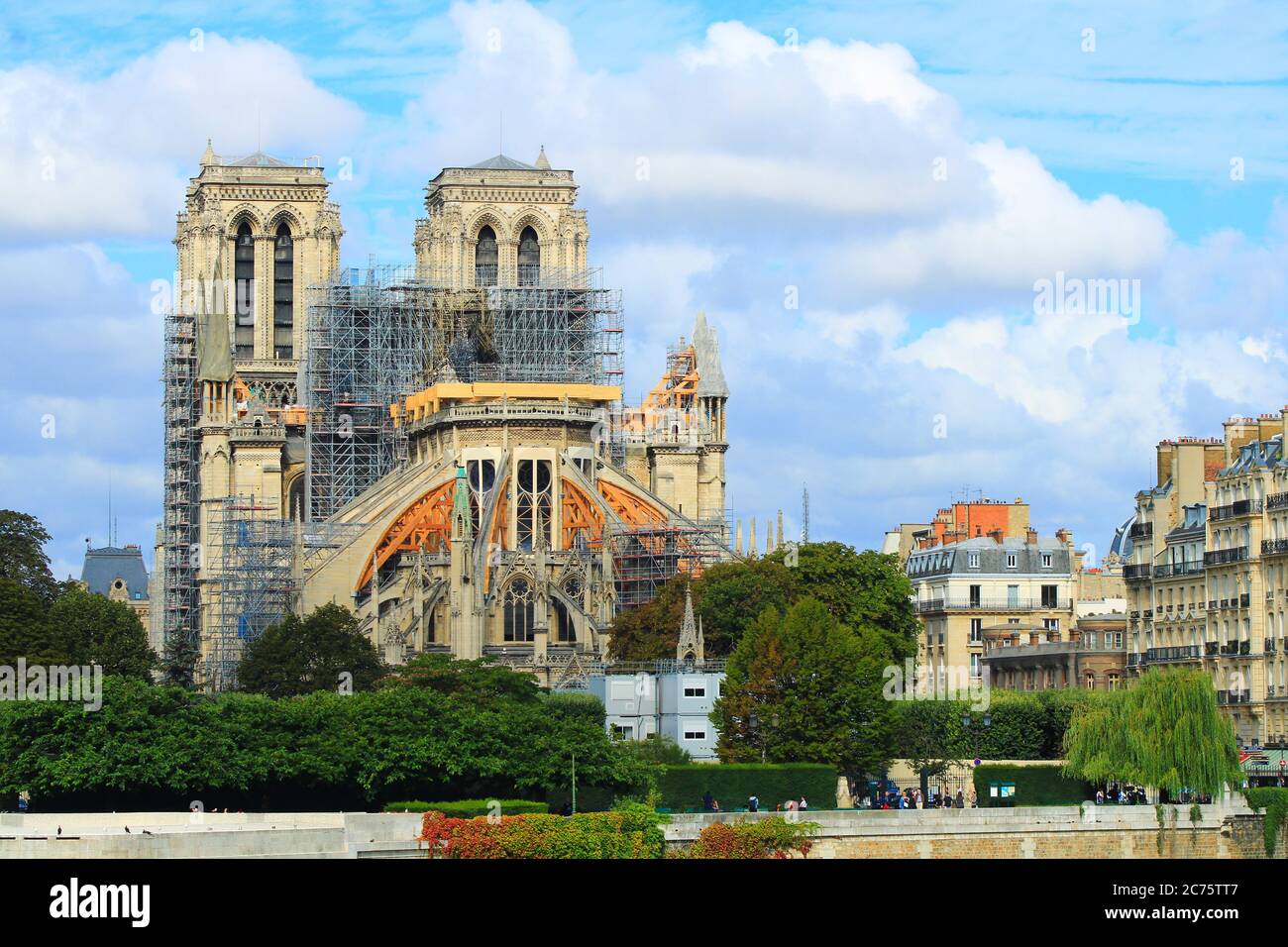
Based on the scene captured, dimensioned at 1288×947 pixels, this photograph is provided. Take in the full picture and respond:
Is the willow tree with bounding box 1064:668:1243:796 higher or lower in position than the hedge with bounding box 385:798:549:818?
higher

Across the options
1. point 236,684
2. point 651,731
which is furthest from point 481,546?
point 651,731

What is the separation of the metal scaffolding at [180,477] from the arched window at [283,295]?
524 centimetres

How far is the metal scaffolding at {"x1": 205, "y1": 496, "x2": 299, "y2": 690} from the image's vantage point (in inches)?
4624

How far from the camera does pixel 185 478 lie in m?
140

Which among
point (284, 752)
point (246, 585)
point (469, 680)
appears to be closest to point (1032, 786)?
point (469, 680)

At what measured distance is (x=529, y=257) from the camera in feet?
459

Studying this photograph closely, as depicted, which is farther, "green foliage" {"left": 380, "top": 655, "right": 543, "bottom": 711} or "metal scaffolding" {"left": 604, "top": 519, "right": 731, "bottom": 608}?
"metal scaffolding" {"left": 604, "top": 519, "right": 731, "bottom": 608}

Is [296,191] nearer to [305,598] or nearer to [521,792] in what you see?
[305,598]

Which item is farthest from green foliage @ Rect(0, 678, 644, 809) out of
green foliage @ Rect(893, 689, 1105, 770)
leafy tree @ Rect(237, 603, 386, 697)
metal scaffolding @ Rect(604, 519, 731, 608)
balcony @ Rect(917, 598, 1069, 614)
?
balcony @ Rect(917, 598, 1069, 614)

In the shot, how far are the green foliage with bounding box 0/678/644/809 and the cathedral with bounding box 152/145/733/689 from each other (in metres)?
28.6

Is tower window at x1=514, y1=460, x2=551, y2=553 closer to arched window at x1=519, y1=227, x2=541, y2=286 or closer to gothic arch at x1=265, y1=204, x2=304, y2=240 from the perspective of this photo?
arched window at x1=519, y1=227, x2=541, y2=286
